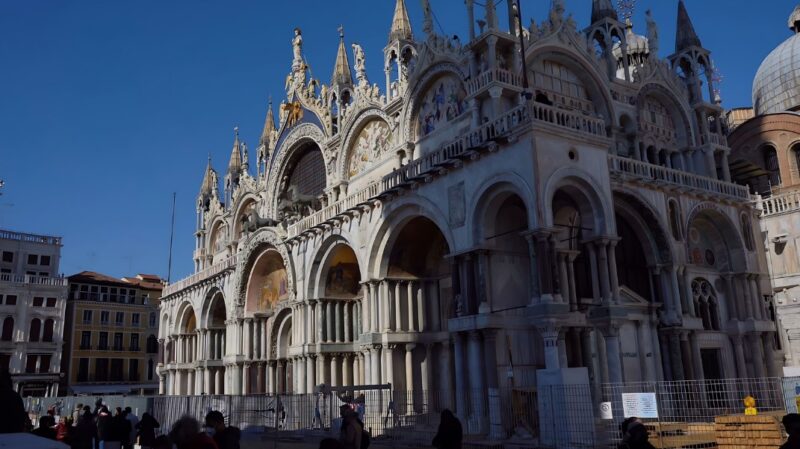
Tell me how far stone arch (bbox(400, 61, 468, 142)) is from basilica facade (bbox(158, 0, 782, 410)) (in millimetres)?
78

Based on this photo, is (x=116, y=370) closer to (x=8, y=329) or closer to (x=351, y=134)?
(x=8, y=329)

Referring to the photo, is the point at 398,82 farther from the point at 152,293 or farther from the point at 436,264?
the point at 152,293

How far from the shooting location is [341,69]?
1203 inches

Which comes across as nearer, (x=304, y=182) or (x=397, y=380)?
(x=397, y=380)

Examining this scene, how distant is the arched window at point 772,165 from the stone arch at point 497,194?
2034cm

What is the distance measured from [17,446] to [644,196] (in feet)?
64.2

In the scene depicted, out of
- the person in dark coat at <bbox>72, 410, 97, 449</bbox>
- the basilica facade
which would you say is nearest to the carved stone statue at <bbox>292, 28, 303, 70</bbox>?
the basilica facade

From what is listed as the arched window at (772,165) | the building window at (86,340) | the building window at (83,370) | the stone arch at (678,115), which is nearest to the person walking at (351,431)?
the stone arch at (678,115)

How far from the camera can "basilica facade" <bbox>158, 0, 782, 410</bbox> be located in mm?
17812

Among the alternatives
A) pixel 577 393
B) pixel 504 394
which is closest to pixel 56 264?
pixel 504 394

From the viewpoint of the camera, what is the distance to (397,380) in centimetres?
2222

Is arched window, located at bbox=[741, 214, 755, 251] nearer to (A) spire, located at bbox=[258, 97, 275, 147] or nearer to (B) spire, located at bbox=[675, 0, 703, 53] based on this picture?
(B) spire, located at bbox=[675, 0, 703, 53]

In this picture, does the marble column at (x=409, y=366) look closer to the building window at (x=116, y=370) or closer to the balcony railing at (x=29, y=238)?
the building window at (x=116, y=370)

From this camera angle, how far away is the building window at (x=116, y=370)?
173 ft
